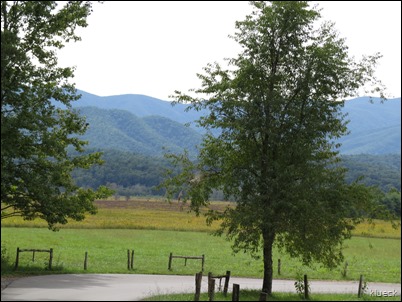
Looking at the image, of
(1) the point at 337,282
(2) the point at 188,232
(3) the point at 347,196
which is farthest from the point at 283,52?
(2) the point at 188,232

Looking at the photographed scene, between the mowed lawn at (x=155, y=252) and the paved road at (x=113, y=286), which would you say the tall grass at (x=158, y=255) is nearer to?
the mowed lawn at (x=155, y=252)

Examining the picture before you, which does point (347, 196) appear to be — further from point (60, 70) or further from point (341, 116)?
point (60, 70)

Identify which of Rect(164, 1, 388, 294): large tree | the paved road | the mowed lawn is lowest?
the mowed lawn

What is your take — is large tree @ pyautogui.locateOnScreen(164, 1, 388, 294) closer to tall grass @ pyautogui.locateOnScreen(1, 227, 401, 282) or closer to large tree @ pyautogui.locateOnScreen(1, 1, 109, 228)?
tall grass @ pyautogui.locateOnScreen(1, 227, 401, 282)

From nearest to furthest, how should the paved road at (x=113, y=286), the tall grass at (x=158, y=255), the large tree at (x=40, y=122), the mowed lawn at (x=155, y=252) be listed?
the paved road at (x=113, y=286), the large tree at (x=40, y=122), the tall grass at (x=158, y=255), the mowed lawn at (x=155, y=252)

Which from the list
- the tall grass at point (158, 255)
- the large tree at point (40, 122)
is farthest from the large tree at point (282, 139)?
the large tree at point (40, 122)

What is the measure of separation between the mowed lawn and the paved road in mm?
2449

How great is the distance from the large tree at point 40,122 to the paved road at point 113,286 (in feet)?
15.2

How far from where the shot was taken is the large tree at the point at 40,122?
31.1 metres

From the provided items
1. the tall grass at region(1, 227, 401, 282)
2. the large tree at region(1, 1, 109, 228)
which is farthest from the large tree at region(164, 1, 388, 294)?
the large tree at region(1, 1, 109, 228)

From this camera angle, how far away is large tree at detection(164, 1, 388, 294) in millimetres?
25797

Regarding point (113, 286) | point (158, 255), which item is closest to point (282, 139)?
point (113, 286)

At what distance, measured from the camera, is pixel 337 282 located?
37094mm

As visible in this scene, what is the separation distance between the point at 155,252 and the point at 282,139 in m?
30.3
